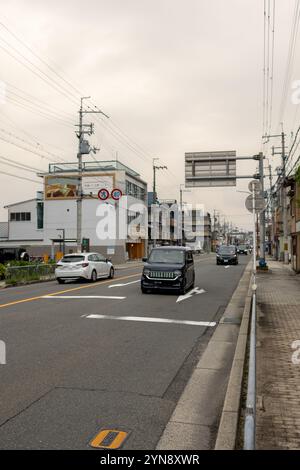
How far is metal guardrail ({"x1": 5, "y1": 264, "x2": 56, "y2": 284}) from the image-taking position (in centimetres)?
2197

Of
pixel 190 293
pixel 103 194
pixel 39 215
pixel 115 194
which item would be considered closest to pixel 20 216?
pixel 39 215

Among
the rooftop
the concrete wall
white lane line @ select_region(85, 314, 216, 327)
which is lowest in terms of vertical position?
white lane line @ select_region(85, 314, 216, 327)

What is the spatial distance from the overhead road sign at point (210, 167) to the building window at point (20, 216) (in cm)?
4217

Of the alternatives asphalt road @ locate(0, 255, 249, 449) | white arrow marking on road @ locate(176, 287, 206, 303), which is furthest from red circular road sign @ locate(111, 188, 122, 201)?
asphalt road @ locate(0, 255, 249, 449)

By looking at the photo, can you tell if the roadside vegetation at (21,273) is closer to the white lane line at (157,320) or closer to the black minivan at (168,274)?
the black minivan at (168,274)

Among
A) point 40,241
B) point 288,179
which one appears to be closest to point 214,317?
point 288,179

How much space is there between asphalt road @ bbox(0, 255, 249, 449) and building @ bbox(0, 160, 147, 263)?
144ft

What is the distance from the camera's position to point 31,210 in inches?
2452

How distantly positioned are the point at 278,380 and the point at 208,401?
46.0 inches

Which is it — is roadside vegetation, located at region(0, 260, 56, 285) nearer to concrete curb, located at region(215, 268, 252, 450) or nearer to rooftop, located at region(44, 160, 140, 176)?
concrete curb, located at region(215, 268, 252, 450)

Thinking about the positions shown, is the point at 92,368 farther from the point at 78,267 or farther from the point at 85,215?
the point at 85,215

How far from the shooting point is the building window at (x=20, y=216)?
205 feet

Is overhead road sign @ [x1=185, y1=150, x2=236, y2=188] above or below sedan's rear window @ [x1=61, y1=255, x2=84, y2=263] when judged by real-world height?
above

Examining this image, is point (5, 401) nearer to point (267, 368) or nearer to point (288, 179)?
point (267, 368)
